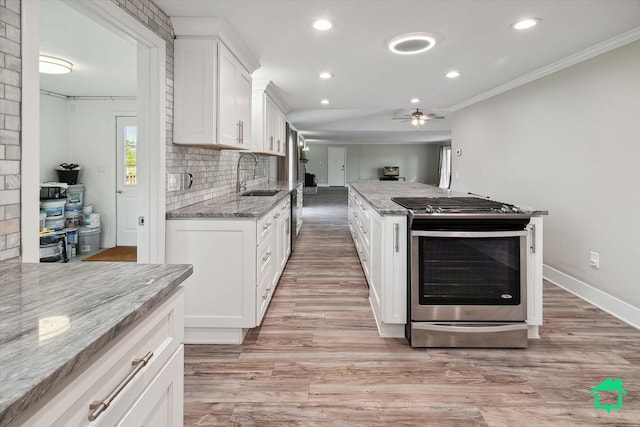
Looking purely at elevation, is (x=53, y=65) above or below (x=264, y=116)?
above

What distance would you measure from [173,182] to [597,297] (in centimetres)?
362

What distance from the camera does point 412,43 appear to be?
10.4ft

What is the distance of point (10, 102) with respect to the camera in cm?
131

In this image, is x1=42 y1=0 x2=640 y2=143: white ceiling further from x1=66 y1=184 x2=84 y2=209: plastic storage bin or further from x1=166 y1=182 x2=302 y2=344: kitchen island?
x1=166 y1=182 x2=302 y2=344: kitchen island

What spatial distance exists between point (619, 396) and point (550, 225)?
2.34 meters

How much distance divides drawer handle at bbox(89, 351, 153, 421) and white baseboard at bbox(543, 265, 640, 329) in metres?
3.42

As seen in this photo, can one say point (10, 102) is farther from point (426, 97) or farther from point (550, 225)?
point (426, 97)

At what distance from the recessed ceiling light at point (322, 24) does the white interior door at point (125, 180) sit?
348 cm

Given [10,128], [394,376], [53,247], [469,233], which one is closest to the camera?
[10,128]

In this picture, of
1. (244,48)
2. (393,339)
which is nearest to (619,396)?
(393,339)

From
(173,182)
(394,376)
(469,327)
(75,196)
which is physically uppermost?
(173,182)

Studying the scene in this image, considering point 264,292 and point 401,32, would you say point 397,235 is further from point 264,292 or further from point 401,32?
point 401,32

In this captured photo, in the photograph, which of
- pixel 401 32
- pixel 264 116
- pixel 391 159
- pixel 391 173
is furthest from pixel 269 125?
pixel 391 159

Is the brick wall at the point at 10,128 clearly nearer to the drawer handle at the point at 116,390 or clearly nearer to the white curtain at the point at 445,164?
the drawer handle at the point at 116,390
